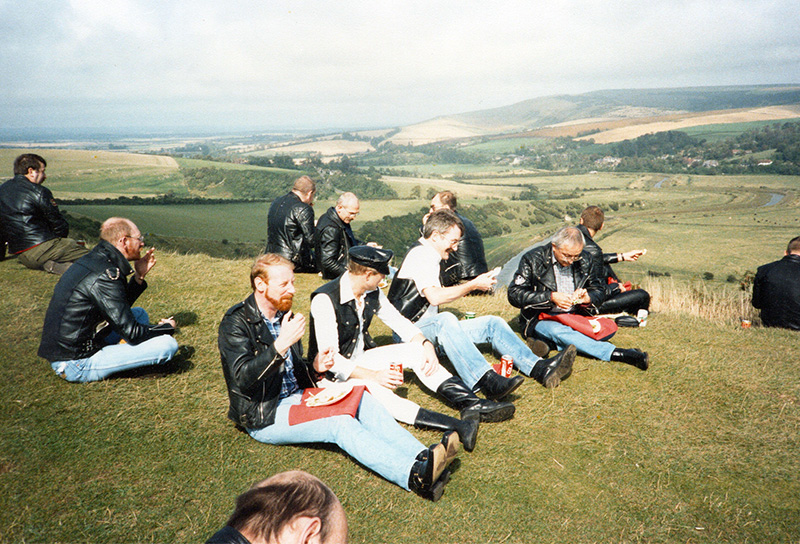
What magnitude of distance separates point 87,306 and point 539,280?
563 centimetres

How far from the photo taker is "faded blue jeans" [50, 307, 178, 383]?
512 cm

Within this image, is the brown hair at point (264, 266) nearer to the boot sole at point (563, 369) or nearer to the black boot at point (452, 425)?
the black boot at point (452, 425)

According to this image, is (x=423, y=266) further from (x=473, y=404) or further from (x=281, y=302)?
(x=281, y=302)

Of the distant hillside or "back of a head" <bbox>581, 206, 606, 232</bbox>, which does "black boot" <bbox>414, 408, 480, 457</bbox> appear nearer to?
"back of a head" <bbox>581, 206, 606, 232</bbox>

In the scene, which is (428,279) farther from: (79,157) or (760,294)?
(79,157)

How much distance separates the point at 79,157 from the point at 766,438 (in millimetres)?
35291

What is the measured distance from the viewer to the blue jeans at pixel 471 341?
5273 millimetres

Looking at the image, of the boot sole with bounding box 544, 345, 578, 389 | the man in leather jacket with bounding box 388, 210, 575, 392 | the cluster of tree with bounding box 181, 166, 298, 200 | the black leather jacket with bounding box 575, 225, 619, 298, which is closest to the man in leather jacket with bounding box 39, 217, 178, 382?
the man in leather jacket with bounding box 388, 210, 575, 392

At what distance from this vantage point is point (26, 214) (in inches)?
351

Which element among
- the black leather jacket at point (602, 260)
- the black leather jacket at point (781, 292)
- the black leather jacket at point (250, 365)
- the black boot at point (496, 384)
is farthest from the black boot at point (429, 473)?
the black leather jacket at point (781, 292)

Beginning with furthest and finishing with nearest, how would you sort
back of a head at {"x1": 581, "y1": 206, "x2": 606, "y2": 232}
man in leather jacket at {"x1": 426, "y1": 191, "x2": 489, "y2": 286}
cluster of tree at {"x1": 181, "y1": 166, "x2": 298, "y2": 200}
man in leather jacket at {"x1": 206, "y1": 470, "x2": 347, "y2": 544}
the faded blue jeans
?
cluster of tree at {"x1": 181, "y1": 166, "x2": 298, "y2": 200} → man in leather jacket at {"x1": 426, "y1": 191, "x2": 489, "y2": 286} → back of a head at {"x1": 581, "y1": 206, "x2": 606, "y2": 232} → the faded blue jeans → man in leather jacket at {"x1": 206, "y1": 470, "x2": 347, "y2": 544}

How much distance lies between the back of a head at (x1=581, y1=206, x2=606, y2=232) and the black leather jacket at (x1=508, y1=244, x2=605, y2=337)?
1.72 metres

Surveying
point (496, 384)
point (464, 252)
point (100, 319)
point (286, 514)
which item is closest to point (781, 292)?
point (464, 252)

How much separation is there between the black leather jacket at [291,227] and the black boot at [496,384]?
6.09 meters
